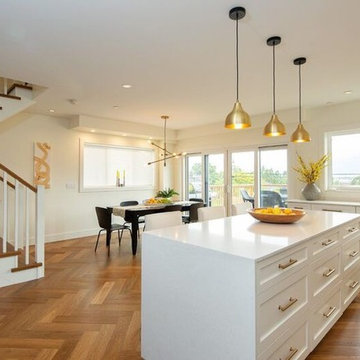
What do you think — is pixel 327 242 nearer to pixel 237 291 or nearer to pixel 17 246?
pixel 237 291

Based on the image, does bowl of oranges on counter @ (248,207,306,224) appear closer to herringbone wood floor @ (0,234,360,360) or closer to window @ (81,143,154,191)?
herringbone wood floor @ (0,234,360,360)

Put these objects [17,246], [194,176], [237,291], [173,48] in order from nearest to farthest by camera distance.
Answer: [237,291] < [173,48] < [17,246] < [194,176]

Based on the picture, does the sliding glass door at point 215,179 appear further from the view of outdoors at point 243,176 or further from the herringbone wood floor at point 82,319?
the herringbone wood floor at point 82,319

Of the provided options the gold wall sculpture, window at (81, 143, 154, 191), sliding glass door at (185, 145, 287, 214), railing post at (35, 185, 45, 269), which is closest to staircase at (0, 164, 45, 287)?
railing post at (35, 185, 45, 269)

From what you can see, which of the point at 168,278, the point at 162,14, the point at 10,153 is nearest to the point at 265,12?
the point at 162,14

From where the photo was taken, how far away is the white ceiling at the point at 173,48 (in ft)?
6.80

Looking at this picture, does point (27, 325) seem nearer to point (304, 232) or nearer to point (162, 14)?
point (304, 232)

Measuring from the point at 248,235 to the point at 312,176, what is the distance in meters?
3.50

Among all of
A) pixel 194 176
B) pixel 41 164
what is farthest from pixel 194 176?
pixel 41 164

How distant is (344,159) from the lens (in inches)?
190

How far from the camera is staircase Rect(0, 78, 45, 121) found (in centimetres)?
381

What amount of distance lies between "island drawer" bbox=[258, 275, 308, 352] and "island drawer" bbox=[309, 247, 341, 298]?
15 centimetres

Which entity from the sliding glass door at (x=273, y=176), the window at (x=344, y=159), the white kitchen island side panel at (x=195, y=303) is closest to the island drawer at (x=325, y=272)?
the white kitchen island side panel at (x=195, y=303)

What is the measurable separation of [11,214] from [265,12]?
16.3 feet
